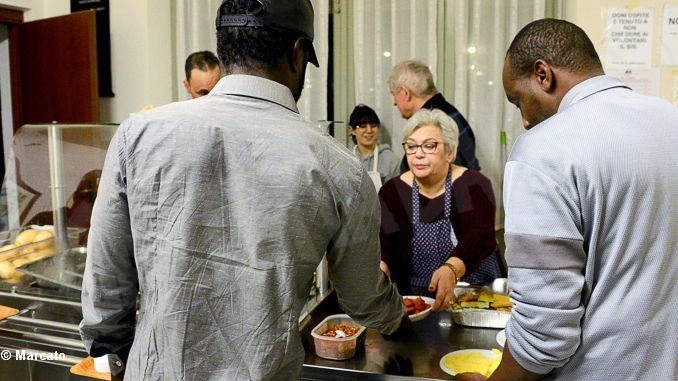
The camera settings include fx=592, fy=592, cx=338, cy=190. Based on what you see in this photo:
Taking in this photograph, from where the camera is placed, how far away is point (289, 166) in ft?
3.17

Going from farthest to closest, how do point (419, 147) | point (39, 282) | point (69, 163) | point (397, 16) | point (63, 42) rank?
1. point (63, 42)
2. point (397, 16)
3. point (419, 147)
4. point (69, 163)
5. point (39, 282)

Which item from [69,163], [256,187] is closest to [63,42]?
[69,163]

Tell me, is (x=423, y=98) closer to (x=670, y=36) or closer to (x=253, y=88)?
(x=670, y=36)

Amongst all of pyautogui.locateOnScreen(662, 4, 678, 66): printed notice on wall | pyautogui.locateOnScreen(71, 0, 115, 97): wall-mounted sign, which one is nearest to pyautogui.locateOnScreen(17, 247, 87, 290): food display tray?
pyautogui.locateOnScreen(71, 0, 115, 97): wall-mounted sign

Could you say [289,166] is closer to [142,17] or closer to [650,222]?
[650,222]

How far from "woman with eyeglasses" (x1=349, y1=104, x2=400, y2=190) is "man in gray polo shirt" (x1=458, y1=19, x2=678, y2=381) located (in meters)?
2.50

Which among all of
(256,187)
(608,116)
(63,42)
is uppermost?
(63,42)

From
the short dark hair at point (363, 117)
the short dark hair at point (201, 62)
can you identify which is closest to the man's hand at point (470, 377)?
the short dark hair at point (201, 62)

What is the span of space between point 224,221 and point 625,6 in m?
2.67

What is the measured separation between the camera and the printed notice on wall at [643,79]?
115 inches

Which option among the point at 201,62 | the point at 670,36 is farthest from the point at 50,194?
the point at 670,36

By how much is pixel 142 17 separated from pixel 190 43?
351 millimetres

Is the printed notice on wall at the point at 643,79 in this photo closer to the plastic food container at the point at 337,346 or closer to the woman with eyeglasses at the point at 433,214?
the woman with eyeglasses at the point at 433,214

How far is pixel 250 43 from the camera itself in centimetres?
101
